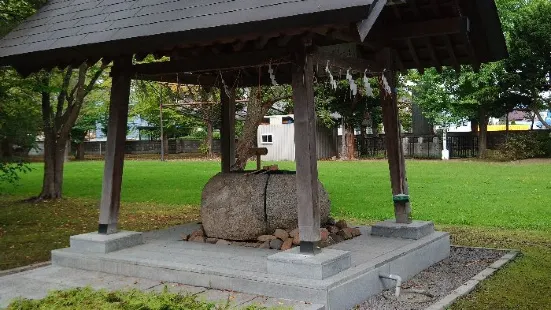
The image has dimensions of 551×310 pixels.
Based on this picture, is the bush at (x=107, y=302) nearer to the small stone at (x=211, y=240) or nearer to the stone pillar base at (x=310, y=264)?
the stone pillar base at (x=310, y=264)

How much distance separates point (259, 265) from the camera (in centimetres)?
671

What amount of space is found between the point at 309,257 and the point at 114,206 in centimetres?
343

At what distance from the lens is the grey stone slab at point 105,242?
7.66 m

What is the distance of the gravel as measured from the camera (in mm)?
6328

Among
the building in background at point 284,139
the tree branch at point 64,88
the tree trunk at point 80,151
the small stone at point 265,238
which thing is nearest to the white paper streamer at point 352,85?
the small stone at point 265,238

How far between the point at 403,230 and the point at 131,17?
5.09 metres

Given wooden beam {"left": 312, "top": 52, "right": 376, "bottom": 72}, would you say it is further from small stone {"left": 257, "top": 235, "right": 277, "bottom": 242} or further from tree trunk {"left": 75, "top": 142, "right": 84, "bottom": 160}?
tree trunk {"left": 75, "top": 142, "right": 84, "bottom": 160}

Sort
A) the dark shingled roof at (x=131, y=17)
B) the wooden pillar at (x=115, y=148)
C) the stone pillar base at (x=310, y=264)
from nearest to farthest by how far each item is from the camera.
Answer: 1. the dark shingled roof at (x=131, y=17)
2. the stone pillar base at (x=310, y=264)
3. the wooden pillar at (x=115, y=148)

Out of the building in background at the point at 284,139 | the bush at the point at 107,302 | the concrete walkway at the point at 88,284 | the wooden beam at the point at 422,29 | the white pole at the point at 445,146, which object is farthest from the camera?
the building in background at the point at 284,139

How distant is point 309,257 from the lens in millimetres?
6215

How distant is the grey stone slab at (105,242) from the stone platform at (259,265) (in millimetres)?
76

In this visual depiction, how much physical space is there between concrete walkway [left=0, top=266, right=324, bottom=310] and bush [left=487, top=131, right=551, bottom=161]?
95.0 ft

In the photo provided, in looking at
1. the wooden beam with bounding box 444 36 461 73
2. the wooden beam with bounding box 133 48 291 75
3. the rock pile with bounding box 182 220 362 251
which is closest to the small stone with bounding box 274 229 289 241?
the rock pile with bounding box 182 220 362 251

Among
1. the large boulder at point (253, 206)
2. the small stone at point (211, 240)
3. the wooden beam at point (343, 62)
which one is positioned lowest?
the small stone at point (211, 240)
